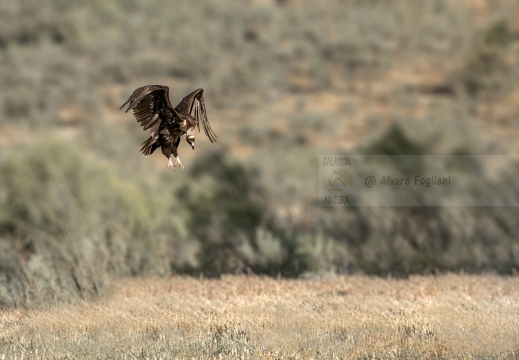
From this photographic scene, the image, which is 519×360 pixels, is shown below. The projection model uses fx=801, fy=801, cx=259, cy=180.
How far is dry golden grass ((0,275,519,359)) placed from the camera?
686 cm

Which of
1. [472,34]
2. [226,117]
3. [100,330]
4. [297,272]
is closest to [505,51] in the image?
[472,34]

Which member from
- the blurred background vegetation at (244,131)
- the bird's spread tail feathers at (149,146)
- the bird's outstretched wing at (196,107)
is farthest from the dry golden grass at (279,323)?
the bird's outstretched wing at (196,107)

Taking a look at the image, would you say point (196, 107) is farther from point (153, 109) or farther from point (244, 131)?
point (244, 131)

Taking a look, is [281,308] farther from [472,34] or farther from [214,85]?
[472,34]

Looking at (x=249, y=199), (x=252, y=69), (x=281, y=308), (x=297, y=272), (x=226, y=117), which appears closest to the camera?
(x=281, y=308)

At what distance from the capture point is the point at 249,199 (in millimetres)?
19188

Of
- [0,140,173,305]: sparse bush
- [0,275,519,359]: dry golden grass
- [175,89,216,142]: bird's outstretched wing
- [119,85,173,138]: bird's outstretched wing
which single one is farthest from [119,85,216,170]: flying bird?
[0,140,173,305]: sparse bush

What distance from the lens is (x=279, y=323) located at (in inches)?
306

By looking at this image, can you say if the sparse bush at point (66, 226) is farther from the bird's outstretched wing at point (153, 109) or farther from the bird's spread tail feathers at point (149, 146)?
the bird's outstretched wing at point (153, 109)

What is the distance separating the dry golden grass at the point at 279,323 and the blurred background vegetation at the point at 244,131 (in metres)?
1.45

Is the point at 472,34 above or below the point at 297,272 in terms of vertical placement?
above

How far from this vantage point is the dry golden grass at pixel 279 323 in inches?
270

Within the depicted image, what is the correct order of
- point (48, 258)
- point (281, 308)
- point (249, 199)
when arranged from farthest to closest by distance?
point (249, 199) < point (48, 258) < point (281, 308)

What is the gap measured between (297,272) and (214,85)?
2779 centimetres
